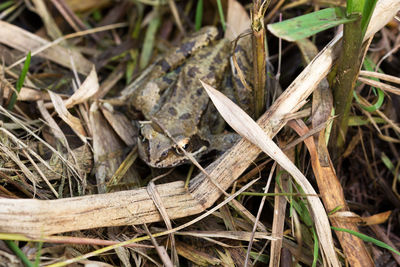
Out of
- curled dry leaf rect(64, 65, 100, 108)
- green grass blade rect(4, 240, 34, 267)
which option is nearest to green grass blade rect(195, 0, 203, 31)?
curled dry leaf rect(64, 65, 100, 108)

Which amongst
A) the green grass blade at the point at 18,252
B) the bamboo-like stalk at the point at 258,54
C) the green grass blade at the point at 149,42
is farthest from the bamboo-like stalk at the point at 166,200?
the green grass blade at the point at 149,42

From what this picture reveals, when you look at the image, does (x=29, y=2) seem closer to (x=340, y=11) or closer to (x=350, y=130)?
(x=340, y=11)

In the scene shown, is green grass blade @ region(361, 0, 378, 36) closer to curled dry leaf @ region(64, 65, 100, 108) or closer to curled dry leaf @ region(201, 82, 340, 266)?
curled dry leaf @ region(201, 82, 340, 266)

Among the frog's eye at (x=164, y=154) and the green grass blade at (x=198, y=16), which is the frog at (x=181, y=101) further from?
the green grass blade at (x=198, y=16)

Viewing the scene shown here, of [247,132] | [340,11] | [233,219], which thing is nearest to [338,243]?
[233,219]

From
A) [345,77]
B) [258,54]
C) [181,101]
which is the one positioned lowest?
[181,101]

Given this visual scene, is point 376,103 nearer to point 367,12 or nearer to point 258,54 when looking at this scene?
point 367,12

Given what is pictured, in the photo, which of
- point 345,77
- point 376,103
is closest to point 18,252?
point 345,77
